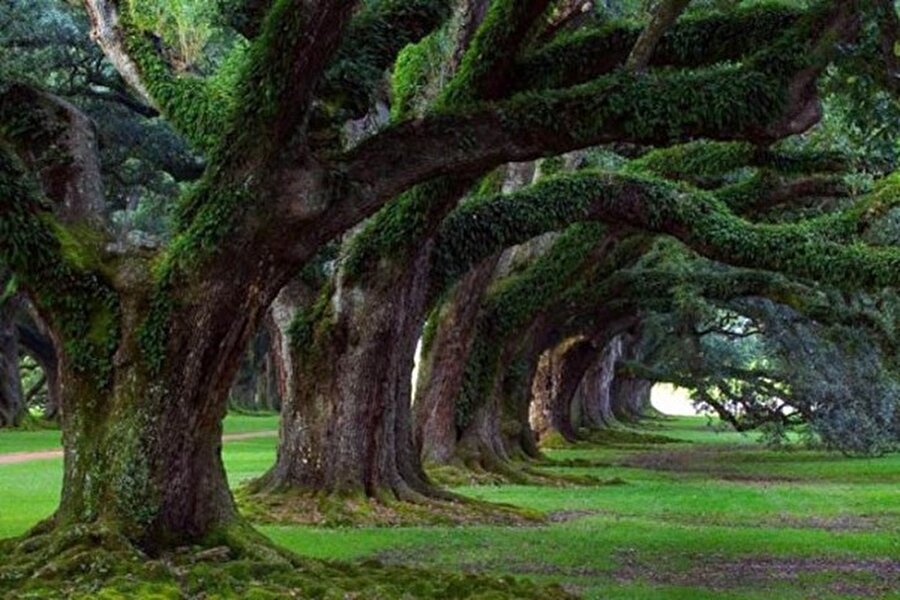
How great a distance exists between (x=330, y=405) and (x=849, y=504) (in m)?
8.47

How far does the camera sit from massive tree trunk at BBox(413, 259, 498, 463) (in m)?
21.6

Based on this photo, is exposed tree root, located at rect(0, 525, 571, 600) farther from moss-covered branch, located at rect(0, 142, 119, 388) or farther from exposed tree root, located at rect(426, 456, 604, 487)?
exposed tree root, located at rect(426, 456, 604, 487)

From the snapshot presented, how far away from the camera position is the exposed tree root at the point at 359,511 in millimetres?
15531

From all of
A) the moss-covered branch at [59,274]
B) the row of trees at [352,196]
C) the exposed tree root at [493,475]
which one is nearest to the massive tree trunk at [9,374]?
the exposed tree root at [493,475]

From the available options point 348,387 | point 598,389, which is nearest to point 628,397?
point 598,389

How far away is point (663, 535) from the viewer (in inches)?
609

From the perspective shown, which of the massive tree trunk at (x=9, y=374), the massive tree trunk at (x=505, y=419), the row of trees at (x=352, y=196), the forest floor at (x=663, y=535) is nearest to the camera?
the row of trees at (x=352, y=196)

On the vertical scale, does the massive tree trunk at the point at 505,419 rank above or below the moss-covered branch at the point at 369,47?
below

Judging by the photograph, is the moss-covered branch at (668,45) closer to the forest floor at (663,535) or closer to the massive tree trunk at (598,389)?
the forest floor at (663,535)

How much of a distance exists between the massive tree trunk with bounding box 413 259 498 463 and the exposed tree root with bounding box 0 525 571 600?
10.8 meters

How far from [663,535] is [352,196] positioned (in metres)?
6.82

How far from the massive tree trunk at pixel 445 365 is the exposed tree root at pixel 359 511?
16.5 feet

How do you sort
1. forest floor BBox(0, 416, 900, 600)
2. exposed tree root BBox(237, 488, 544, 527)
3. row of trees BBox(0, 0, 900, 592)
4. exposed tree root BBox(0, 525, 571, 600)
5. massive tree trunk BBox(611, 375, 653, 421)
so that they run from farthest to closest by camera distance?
massive tree trunk BBox(611, 375, 653, 421) → exposed tree root BBox(237, 488, 544, 527) → forest floor BBox(0, 416, 900, 600) → row of trees BBox(0, 0, 900, 592) → exposed tree root BBox(0, 525, 571, 600)

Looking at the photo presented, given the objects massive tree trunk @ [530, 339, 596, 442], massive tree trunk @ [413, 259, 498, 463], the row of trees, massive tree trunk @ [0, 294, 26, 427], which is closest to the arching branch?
the row of trees
